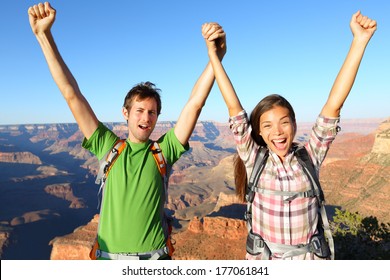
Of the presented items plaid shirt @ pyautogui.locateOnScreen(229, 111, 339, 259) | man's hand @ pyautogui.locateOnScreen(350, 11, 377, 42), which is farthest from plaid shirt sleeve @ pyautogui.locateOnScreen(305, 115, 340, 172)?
man's hand @ pyautogui.locateOnScreen(350, 11, 377, 42)

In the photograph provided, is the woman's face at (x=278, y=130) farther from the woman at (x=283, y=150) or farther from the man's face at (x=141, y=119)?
the man's face at (x=141, y=119)

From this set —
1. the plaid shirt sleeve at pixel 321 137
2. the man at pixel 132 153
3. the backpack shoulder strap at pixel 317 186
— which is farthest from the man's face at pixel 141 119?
the plaid shirt sleeve at pixel 321 137

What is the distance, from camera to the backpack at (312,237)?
263 centimetres

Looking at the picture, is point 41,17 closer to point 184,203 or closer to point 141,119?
point 141,119

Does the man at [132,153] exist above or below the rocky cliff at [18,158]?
above

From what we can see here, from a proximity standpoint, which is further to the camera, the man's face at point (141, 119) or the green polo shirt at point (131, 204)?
the man's face at point (141, 119)

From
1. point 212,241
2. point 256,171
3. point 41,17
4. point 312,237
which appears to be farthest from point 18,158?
point 312,237

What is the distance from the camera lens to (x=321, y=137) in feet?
9.12

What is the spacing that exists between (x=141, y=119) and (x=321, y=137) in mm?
1810

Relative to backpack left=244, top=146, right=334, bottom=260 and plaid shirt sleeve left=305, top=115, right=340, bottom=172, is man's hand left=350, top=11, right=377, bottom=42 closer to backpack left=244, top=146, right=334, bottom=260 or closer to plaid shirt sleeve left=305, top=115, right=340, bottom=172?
plaid shirt sleeve left=305, top=115, right=340, bottom=172

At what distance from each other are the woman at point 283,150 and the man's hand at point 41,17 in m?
1.48

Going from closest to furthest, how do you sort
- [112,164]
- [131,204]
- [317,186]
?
1. [317,186]
2. [131,204]
3. [112,164]

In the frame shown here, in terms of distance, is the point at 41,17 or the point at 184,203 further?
the point at 184,203
